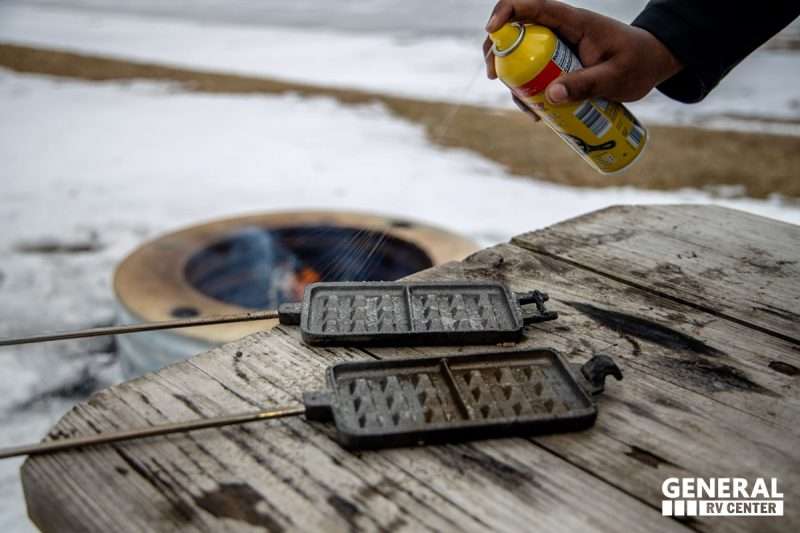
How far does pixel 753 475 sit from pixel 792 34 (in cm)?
2099

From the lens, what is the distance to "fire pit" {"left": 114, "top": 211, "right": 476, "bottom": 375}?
8.66 feet

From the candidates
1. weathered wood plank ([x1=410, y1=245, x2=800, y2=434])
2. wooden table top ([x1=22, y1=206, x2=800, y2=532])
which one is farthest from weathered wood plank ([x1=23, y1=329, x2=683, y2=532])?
weathered wood plank ([x1=410, y1=245, x2=800, y2=434])

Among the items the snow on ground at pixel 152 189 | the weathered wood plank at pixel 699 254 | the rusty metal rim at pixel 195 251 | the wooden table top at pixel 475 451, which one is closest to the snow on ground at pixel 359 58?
the snow on ground at pixel 152 189

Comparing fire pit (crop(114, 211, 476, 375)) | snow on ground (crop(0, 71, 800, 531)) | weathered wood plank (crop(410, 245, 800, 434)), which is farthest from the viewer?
snow on ground (crop(0, 71, 800, 531))

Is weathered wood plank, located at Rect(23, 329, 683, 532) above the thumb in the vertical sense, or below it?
below

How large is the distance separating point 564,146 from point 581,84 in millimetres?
6051

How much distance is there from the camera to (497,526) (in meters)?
0.80

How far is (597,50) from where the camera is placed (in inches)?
61.1

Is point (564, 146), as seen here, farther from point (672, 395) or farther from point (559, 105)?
point (672, 395)

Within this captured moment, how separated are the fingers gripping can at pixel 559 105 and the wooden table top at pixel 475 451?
484 mm

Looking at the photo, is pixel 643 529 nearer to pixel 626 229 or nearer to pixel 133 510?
pixel 133 510

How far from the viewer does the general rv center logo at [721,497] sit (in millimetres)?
838

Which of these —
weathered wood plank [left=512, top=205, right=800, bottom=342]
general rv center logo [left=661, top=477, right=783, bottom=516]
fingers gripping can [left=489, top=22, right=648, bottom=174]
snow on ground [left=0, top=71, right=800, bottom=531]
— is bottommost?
snow on ground [left=0, top=71, right=800, bottom=531]

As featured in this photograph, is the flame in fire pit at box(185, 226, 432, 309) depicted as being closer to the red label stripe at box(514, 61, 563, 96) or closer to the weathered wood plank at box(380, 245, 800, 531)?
the red label stripe at box(514, 61, 563, 96)
